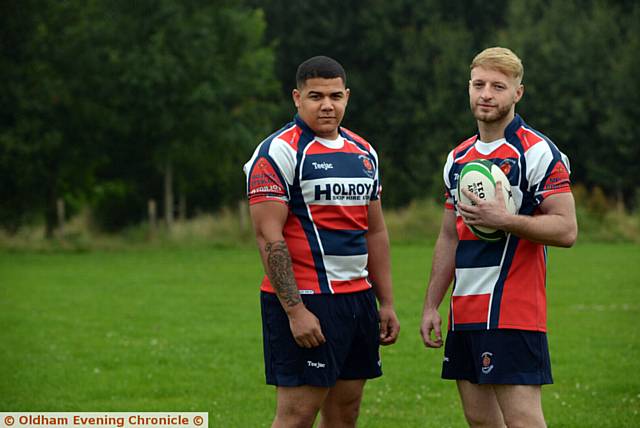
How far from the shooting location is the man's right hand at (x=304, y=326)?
5.02 m

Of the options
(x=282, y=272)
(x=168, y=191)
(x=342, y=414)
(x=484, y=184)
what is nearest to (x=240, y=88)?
(x=168, y=191)

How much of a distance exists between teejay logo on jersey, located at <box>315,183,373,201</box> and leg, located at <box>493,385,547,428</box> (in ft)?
4.04

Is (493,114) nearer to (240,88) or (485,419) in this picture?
(485,419)

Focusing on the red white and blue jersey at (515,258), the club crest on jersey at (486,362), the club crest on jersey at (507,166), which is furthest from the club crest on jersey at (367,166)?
the club crest on jersey at (486,362)

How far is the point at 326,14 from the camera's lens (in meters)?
56.2

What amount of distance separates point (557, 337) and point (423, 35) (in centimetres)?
4340

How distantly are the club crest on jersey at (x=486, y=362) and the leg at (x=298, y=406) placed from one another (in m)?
0.84

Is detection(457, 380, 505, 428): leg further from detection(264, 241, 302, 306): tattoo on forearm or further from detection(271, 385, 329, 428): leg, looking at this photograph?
detection(264, 241, 302, 306): tattoo on forearm

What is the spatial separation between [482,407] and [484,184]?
1.20 m

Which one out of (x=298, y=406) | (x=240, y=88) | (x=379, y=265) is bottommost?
(x=298, y=406)

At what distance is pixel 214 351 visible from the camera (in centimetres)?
1223

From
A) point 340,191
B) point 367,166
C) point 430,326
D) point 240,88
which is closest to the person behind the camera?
point 340,191

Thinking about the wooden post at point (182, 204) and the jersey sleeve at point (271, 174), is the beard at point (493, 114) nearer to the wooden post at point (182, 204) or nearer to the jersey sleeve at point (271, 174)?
the jersey sleeve at point (271, 174)

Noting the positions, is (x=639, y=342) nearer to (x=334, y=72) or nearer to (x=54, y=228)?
(x=334, y=72)
